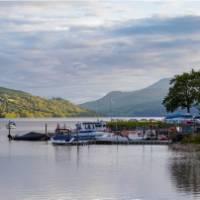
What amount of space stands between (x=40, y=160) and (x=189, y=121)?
42.1 m

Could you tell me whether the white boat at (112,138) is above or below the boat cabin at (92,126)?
below

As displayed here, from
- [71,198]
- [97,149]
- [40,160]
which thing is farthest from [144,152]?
[71,198]

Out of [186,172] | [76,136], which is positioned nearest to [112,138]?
[76,136]

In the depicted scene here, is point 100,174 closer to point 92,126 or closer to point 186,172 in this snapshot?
point 186,172

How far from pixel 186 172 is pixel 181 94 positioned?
2269 inches

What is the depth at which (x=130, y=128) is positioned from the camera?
136750mm

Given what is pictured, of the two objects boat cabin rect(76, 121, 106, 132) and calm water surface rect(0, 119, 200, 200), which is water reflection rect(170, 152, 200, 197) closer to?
calm water surface rect(0, 119, 200, 200)

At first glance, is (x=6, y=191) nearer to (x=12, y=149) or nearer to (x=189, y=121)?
(x=12, y=149)

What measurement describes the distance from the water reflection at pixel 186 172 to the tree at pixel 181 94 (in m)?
33.1

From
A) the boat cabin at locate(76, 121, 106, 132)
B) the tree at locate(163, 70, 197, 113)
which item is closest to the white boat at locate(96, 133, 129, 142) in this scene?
the boat cabin at locate(76, 121, 106, 132)

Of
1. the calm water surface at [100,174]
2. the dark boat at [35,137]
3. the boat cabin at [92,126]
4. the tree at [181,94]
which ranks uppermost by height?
the tree at [181,94]

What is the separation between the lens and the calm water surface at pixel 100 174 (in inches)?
1971

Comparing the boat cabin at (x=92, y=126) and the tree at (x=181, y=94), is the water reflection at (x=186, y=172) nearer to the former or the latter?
the tree at (x=181, y=94)

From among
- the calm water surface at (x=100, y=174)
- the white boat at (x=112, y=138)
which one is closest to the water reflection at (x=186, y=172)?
the calm water surface at (x=100, y=174)
